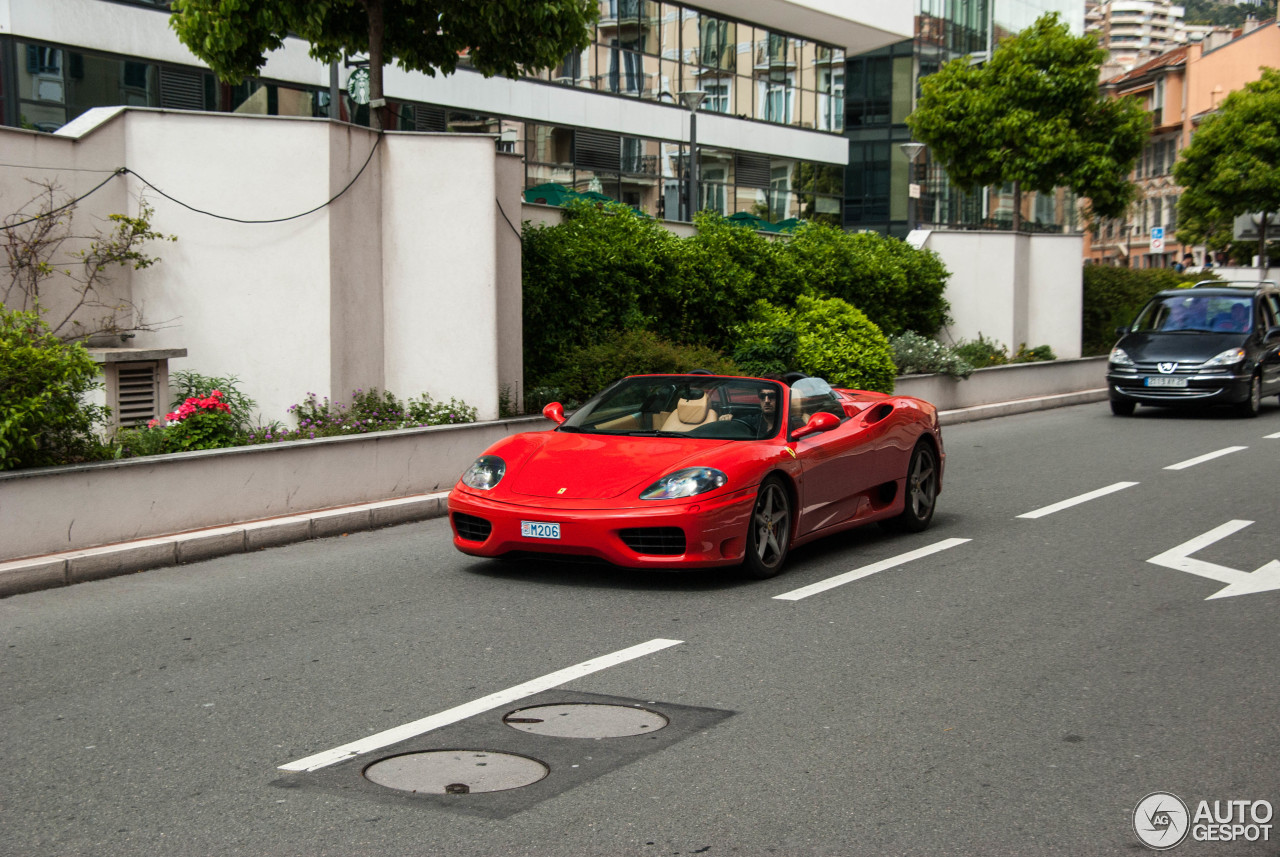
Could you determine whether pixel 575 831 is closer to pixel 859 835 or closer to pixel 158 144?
pixel 859 835

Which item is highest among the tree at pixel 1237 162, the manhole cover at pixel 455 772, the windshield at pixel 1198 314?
the tree at pixel 1237 162

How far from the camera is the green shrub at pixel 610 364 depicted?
14.9m

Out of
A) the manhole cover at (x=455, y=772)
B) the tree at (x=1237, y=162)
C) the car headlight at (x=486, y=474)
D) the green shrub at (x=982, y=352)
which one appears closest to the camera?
the manhole cover at (x=455, y=772)

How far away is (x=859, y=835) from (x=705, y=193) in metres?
36.0

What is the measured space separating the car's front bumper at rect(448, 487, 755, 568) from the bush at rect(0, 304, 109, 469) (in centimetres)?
321

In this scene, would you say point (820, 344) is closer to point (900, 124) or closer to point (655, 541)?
point (655, 541)

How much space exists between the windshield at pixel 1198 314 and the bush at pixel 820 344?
16.4 feet

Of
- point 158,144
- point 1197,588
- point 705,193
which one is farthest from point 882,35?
point 1197,588

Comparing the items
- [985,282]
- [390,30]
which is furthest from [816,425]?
[985,282]

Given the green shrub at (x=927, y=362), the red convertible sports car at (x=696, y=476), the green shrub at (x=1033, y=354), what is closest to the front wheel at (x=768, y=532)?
the red convertible sports car at (x=696, y=476)

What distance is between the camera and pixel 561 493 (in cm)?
814

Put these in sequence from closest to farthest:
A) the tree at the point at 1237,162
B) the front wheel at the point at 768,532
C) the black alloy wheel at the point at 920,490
A: the front wheel at the point at 768,532 → the black alloy wheel at the point at 920,490 → the tree at the point at 1237,162

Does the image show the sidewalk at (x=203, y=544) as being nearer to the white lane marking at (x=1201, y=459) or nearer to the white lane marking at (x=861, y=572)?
the white lane marking at (x=861, y=572)

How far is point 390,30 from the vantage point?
1448 centimetres
